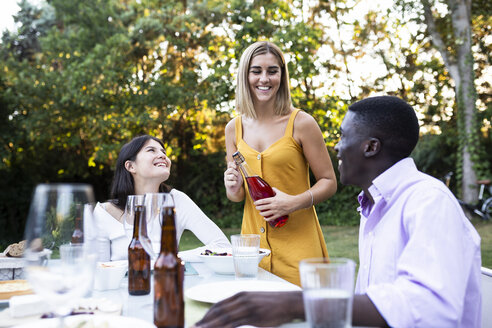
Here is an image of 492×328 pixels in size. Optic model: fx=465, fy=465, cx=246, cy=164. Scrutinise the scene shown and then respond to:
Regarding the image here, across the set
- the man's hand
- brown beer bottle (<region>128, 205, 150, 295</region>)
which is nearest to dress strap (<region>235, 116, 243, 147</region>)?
brown beer bottle (<region>128, 205, 150, 295</region>)

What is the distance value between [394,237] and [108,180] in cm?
1191

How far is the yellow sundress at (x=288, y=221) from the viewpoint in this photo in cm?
235

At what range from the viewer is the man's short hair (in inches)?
57.4

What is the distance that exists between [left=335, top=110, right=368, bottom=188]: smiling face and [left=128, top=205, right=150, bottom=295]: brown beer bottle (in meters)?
0.73

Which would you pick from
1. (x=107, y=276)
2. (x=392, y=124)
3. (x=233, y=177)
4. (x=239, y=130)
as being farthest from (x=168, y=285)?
(x=239, y=130)

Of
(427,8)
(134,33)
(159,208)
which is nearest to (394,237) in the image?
(159,208)

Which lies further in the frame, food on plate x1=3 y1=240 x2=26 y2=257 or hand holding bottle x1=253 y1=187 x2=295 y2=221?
hand holding bottle x1=253 y1=187 x2=295 y2=221

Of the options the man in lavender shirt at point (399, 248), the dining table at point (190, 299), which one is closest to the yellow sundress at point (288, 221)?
the dining table at point (190, 299)

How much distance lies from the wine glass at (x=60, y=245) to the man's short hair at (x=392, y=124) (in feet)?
2.98

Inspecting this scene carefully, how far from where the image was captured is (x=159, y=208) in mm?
1384

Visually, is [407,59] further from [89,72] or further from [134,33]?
[89,72]

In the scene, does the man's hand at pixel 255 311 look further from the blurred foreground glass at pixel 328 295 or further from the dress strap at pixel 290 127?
the dress strap at pixel 290 127

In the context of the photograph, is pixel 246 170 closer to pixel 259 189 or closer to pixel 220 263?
pixel 259 189

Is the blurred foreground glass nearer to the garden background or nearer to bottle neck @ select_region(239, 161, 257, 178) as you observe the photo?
bottle neck @ select_region(239, 161, 257, 178)
